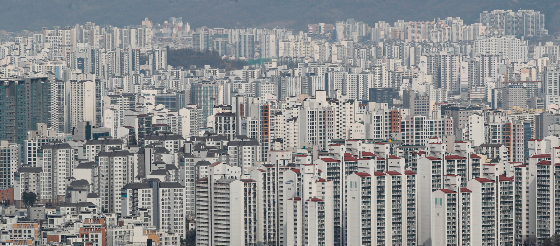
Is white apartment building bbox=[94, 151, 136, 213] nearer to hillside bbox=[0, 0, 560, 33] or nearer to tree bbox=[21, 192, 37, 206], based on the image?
tree bbox=[21, 192, 37, 206]

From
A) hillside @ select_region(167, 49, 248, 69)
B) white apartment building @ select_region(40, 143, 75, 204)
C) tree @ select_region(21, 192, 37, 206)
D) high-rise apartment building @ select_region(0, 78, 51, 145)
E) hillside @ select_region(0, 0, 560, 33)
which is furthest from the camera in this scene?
hillside @ select_region(0, 0, 560, 33)

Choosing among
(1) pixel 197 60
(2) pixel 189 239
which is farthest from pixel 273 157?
(1) pixel 197 60

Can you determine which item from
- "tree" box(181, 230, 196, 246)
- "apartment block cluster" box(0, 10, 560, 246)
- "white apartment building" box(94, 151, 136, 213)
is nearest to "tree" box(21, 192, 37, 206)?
"apartment block cluster" box(0, 10, 560, 246)

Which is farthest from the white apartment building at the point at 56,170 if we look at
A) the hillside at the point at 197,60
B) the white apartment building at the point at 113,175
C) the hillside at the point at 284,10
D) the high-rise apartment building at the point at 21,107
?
the hillside at the point at 284,10

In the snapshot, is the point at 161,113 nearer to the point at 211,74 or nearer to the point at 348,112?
the point at 348,112

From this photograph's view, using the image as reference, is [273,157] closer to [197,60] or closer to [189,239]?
[189,239]

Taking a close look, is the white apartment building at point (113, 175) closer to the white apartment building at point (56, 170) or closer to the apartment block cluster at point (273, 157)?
the apartment block cluster at point (273, 157)
